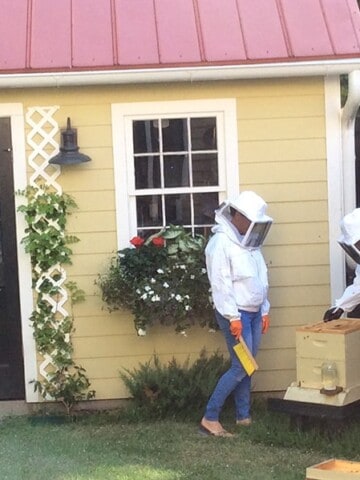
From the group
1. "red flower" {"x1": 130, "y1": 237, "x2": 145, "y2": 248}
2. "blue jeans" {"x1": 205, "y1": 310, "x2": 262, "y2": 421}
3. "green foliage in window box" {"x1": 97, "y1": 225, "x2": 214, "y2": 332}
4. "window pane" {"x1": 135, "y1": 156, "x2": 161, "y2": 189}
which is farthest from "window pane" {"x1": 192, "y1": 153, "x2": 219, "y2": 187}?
"blue jeans" {"x1": 205, "y1": 310, "x2": 262, "y2": 421}

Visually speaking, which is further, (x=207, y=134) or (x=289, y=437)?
(x=207, y=134)

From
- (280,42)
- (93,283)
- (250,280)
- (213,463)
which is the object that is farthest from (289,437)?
(280,42)

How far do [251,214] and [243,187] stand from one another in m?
0.91

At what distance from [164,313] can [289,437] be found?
1.39m

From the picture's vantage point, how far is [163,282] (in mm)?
7242

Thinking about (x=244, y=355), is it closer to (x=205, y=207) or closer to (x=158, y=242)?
(x=158, y=242)

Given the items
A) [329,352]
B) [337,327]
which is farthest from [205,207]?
[329,352]

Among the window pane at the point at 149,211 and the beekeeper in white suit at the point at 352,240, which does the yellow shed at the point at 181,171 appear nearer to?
the window pane at the point at 149,211

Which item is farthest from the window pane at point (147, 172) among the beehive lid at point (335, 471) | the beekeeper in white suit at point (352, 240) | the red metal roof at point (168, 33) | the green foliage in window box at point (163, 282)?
the beehive lid at point (335, 471)

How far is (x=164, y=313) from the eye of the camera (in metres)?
7.24

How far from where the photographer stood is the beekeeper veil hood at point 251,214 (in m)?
6.74

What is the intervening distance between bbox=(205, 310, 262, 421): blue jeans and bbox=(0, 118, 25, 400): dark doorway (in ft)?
5.71

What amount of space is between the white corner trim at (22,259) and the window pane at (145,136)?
3.03 feet

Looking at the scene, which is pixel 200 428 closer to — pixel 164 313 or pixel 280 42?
pixel 164 313
